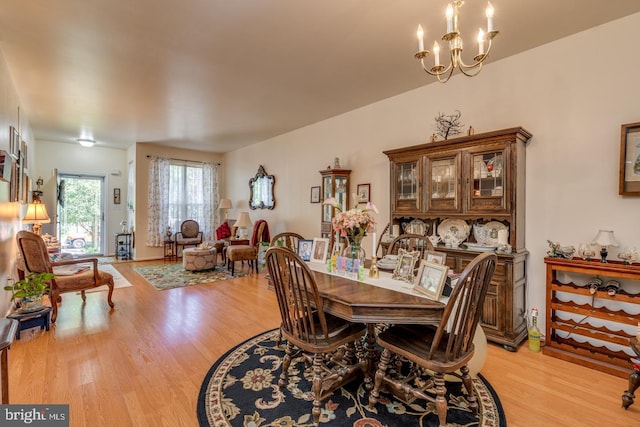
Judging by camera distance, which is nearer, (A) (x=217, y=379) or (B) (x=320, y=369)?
(B) (x=320, y=369)

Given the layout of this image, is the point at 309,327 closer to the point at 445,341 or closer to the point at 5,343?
the point at 445,341

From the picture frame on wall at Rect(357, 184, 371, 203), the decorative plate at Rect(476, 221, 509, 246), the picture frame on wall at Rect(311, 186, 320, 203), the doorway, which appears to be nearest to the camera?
the decorative plate at Rect(476, 221, 509, 246)

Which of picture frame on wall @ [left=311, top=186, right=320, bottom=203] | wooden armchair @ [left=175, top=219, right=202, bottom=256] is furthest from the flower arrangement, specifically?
wooden armchair @ [left=175, top=219, right=202, bottom=256]

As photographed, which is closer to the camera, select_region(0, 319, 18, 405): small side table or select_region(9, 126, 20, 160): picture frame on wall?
select_region(0, 319, 18, 405): small side table

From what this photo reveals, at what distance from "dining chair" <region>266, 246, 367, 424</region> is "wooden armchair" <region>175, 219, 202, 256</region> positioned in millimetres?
5894

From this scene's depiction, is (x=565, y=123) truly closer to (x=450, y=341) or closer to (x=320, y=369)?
(x=450, y=341)

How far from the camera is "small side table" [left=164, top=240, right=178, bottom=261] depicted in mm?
7243

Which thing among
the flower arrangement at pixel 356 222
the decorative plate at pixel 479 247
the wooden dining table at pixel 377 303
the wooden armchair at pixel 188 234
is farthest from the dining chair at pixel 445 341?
the wooden armchair at pixel 188 234

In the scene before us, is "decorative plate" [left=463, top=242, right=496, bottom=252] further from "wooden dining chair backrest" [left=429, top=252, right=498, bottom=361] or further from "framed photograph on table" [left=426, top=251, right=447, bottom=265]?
"wooden dining chair backrest" [left=429, top=252, right=498, bottom=361]

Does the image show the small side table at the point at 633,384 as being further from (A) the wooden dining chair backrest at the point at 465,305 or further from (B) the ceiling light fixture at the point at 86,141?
(B) the ceiling light fixture at the point at 86,141

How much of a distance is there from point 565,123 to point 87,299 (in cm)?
594

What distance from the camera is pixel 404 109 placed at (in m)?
3.95

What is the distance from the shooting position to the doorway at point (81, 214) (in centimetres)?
717

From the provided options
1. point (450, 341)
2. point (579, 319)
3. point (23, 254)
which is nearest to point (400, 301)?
point (450, 341)
